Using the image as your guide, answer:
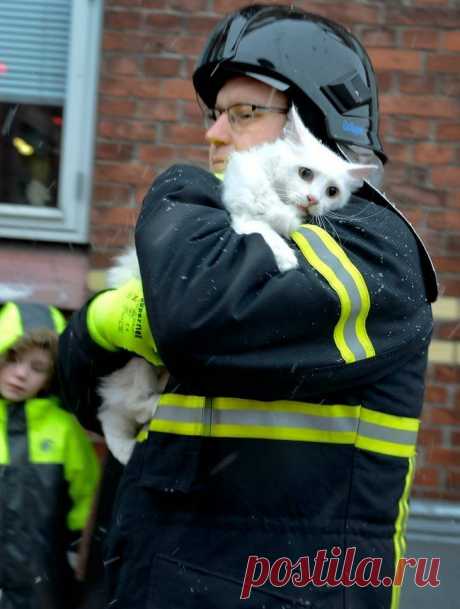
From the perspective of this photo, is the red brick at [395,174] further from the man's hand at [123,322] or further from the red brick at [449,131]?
the man's hand at [123,322]

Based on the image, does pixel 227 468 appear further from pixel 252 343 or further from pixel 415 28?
pixel 415 28

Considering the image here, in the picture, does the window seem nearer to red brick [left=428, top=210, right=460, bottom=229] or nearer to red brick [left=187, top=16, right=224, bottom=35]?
red brick [left=187, top=16, right=224, bottom=35]

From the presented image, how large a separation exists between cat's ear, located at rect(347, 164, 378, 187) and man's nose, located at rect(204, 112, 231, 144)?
0.30 meters

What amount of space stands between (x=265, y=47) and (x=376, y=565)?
3.86 feet


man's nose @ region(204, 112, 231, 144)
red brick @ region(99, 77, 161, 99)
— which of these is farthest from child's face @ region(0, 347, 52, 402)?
red brick @ region(99, 77, 161, 99)

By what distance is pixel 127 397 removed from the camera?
2162mm

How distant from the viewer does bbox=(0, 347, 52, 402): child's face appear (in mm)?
2799

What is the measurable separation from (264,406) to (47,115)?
9.90ft

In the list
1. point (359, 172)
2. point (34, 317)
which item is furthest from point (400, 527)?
point (34, 317)

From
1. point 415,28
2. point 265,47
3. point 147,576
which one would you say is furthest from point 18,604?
point 415,28

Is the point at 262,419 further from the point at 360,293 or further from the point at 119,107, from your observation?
the point at 119,107

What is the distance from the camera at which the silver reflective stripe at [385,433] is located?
5.85 ft

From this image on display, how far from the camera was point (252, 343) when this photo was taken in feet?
5.21

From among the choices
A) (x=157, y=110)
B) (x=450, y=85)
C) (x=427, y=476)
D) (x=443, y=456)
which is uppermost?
(x=450, y=85)
